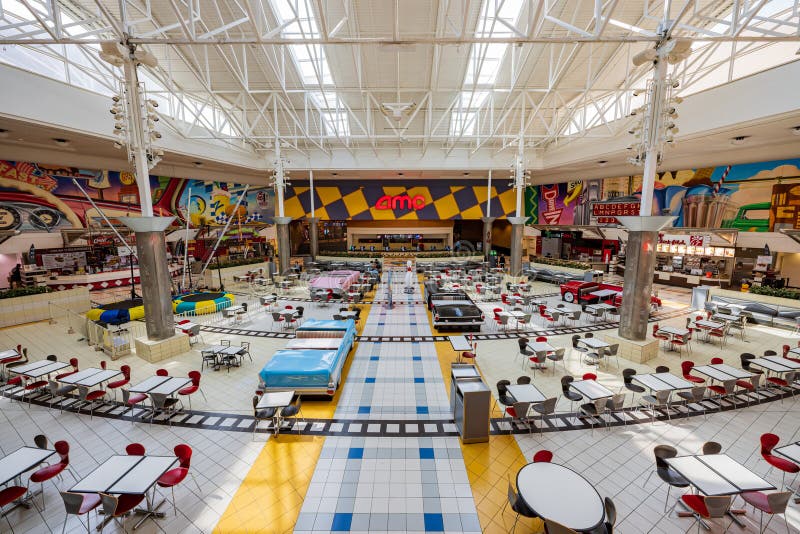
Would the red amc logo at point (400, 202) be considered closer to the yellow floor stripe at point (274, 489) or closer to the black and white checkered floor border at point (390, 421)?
the black and white checkered floor border at point (390, 421)

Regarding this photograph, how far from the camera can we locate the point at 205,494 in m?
5.68

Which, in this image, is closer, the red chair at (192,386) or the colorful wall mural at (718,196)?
the red chair at (192,386)

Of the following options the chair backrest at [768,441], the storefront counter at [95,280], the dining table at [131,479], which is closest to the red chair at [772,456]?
the chair backrest at [768,441]

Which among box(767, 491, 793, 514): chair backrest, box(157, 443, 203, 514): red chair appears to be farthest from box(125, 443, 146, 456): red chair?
box(767, 491, 793, 514): chair backrest

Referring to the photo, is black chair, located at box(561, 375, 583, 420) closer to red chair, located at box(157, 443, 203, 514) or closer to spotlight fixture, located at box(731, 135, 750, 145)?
red chair, located at box(157, 443, 203, 514)

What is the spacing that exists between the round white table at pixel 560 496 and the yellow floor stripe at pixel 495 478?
0.78 meters

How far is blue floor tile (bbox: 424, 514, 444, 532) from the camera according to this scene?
4.98 m

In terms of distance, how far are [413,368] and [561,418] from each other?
429cm

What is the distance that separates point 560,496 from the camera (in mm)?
4656

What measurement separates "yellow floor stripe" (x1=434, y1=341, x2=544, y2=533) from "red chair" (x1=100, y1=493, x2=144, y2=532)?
17.0 feet

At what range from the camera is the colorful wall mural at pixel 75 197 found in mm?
17719

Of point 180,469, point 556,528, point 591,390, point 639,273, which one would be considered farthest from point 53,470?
point 639,273

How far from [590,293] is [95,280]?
2900cm

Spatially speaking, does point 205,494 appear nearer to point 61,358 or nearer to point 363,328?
point 363,328
